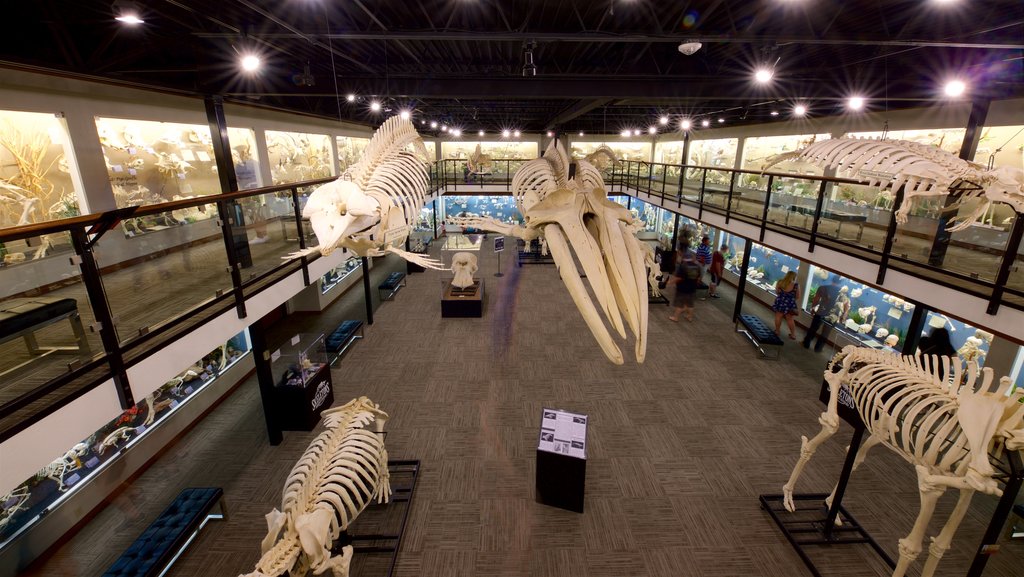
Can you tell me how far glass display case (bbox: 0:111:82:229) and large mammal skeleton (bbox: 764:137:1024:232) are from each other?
35.2 ft

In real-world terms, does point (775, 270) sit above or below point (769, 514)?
above

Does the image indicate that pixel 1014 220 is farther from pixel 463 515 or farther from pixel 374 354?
pixel 374 354

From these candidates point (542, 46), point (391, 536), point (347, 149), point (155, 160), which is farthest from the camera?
point (347, 149)

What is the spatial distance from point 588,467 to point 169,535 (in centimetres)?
515

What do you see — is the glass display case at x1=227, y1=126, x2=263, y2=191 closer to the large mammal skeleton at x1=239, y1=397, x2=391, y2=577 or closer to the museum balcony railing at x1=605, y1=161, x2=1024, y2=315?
the large mammal skeleton at x1=239, y1=397, x2=391, y2=577

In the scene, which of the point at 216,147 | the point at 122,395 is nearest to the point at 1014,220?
the point at 122,395

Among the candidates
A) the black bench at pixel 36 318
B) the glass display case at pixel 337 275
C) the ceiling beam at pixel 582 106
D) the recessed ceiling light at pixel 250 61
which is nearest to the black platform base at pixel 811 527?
the black bench at pixel 36 318

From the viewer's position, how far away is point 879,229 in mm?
6445

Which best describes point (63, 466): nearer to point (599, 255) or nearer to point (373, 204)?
point (373, 204)

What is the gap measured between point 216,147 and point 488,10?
16.8ft

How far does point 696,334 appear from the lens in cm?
1026

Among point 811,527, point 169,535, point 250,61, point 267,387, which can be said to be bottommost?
point 811,527

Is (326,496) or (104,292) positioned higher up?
(104,292)

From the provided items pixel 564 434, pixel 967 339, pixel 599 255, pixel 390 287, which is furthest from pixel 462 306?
pixel 967 339
